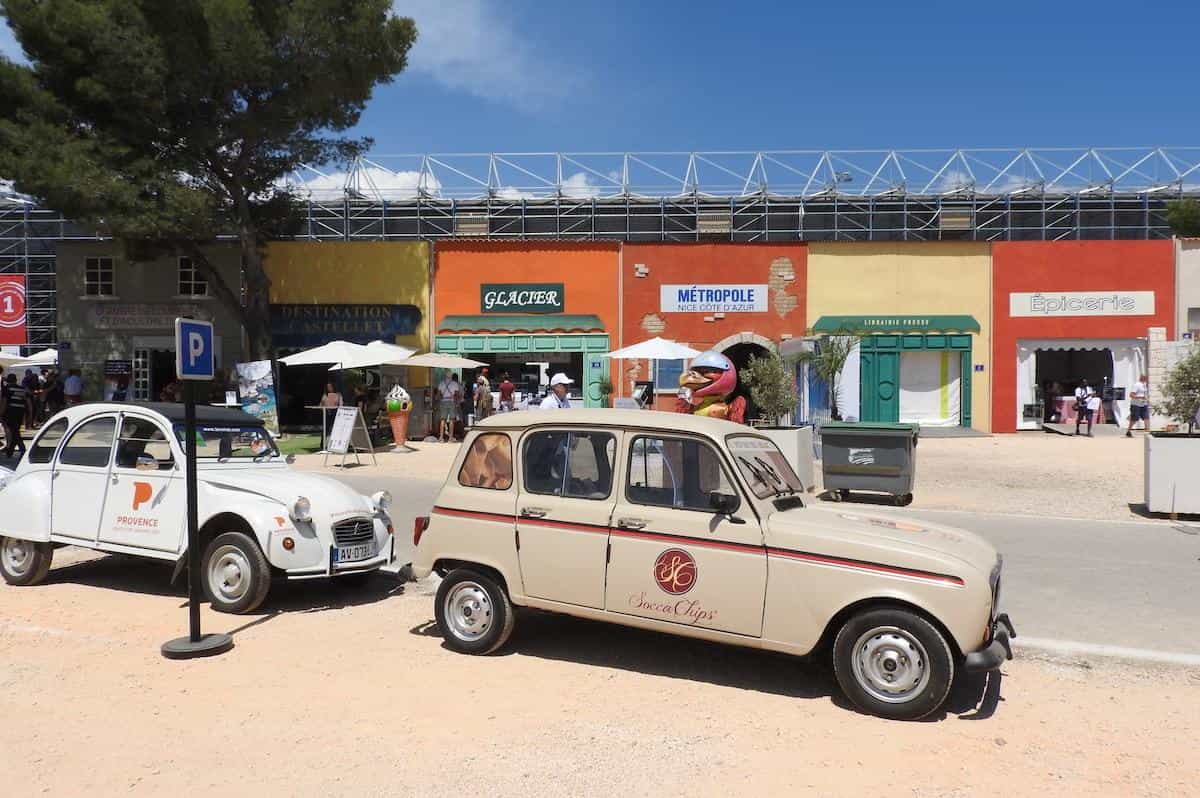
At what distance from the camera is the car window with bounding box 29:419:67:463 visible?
24.2 feet

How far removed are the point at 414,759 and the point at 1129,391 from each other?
25.6 meters

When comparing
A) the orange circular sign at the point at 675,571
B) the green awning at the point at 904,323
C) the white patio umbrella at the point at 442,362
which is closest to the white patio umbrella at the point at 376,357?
the white patio umbrella at the point at 442,362

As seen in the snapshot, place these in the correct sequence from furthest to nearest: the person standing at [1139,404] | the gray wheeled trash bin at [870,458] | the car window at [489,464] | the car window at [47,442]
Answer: the person standing at [1139,404], the gray wheeled trash bin at [870,458], the car window at [47,442], the car window at [489,464]

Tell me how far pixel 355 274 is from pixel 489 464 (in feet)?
67.9

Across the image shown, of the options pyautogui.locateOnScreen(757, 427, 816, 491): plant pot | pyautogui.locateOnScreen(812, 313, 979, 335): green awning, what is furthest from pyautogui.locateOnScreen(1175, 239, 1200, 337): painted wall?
pyautogui.locateOnScreen(757, 427, 816, 491): plant pot

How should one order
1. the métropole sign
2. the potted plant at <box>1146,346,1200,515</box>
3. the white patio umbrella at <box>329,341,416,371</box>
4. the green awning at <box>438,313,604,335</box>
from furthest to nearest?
1. the green awning at <box>438,313,604,335</box>
2. the métropole sign
3. the white patio umbrella at <box>329,341,416,371</box>
4. the potted plant at <box>1146,346,1200,515</box>

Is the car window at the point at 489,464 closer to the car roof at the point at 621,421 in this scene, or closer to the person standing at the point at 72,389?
the car roof at the point at 621,421

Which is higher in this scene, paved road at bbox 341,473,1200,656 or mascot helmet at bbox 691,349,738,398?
mascot helmet at bbox 691,349,738,398

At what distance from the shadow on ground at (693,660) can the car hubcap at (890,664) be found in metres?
0.23

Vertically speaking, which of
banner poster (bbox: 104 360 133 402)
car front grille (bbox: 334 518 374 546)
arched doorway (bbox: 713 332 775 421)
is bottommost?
car front grille (bbox: 334 518 374 546)

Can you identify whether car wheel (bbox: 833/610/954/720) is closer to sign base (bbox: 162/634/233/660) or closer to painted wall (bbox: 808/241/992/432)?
sign base (bbox: 162/634/233/660)

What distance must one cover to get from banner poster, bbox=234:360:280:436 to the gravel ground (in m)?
16.3

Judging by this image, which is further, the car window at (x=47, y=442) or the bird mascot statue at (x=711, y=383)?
the bird mascot statue at (x=711, y=383)

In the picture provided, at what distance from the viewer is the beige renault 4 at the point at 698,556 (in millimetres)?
4395
